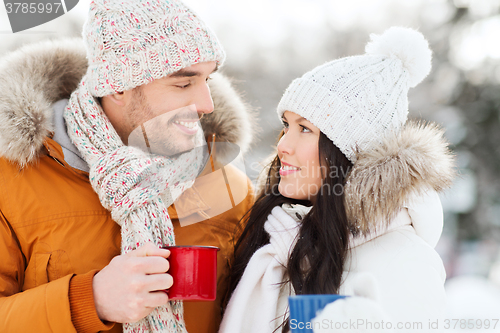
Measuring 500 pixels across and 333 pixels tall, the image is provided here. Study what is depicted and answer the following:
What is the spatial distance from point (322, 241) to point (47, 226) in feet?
4.26

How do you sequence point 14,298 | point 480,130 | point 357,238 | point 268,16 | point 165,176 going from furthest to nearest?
point 268,16
point 480,130
point 165,176
point 357,238
point 14,298

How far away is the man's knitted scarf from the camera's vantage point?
1.80 meters

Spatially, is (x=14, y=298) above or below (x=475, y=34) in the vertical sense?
above

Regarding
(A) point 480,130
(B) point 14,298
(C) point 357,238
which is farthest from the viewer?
(A) point 480,130

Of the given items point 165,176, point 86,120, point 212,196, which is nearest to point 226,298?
point 212,196

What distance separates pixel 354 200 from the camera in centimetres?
187

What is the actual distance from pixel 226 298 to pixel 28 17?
8.13 ft

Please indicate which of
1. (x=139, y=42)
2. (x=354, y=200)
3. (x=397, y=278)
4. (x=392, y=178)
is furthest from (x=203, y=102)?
(x=397, y=278)

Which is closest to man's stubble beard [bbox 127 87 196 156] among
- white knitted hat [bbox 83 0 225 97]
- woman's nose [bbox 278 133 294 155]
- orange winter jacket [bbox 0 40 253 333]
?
white knitted hat [bbox 83 0 225 97]

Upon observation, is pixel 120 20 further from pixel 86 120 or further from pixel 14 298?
pixel 14 298

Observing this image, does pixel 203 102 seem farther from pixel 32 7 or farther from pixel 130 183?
pixel 32 7

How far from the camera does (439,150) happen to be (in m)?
1.94

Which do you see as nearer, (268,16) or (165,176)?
(165,176)

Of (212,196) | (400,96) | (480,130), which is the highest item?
(400,96)
